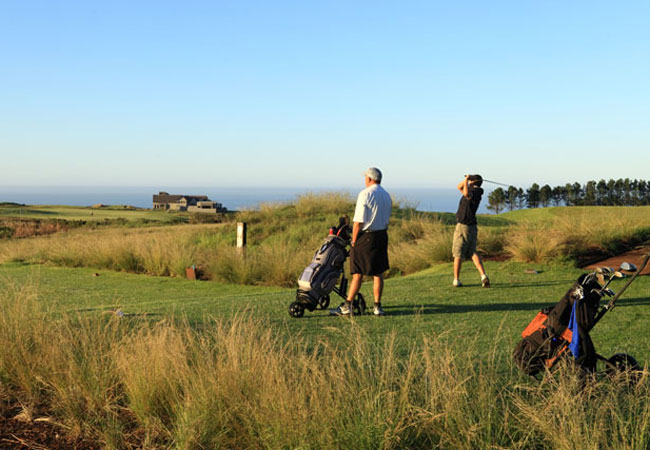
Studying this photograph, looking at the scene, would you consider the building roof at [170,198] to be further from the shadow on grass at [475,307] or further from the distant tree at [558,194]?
the shadow on grass at [475,307]

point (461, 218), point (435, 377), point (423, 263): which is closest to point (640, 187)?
point (423, 263)

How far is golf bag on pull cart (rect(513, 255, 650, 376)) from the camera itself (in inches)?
187

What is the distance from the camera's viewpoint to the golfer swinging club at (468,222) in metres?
11.3

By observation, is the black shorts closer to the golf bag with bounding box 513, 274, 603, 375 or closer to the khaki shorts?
the khaki shorts

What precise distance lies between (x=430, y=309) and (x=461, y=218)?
253cm

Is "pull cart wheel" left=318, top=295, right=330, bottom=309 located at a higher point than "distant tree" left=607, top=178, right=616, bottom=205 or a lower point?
lower

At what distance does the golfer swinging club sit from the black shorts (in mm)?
2981

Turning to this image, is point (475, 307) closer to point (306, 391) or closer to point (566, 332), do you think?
point (566, 332)

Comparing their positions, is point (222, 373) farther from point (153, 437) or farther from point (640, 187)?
point (640, 187)

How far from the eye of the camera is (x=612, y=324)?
26.8ft

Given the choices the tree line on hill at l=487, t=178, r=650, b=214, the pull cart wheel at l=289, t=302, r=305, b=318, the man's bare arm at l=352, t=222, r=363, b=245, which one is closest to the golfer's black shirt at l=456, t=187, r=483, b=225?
the man's bare arm at l=352, t=222, r=363, b=245

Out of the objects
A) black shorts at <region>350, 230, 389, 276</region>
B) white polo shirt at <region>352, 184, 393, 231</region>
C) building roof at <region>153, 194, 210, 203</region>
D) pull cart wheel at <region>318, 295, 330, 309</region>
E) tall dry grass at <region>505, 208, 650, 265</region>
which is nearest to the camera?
white polo shirt at <region>352, 184, 393, 231</region>

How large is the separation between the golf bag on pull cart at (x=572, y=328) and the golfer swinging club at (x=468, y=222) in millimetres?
6186

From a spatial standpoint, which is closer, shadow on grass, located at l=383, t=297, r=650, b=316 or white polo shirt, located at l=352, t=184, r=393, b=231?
white polo shirt, located at l=352, t=184, r=393, b=231
